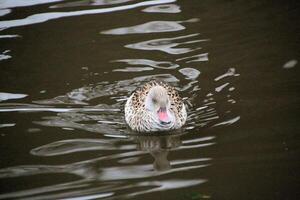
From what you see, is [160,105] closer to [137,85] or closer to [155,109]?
[155,109]

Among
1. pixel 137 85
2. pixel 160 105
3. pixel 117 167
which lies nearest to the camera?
pixel 117 167

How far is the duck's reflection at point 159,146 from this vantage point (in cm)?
859

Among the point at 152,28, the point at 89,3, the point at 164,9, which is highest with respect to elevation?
the point at 89,3

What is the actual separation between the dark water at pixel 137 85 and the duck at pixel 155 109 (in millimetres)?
156

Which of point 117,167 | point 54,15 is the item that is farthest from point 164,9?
point 117,167

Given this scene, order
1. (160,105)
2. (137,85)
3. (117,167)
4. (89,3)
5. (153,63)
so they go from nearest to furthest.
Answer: (117,167), (160,105), (137,85), (153,63), (89,3)

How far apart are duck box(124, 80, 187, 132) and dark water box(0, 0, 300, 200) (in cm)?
16


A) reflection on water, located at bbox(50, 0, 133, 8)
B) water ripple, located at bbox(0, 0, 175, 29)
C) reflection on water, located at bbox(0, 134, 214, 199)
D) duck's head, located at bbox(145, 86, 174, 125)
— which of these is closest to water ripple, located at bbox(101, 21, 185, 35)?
water ripple, located at bbox(0, 0, 175, 29)

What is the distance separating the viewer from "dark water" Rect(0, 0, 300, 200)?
8.13 m

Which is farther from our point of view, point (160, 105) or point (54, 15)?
point (54, 15)

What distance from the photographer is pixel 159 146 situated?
9258mm

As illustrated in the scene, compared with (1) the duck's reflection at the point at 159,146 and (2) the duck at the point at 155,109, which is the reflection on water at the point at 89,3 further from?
A: (1) the duck's reflection at the point at 159,146

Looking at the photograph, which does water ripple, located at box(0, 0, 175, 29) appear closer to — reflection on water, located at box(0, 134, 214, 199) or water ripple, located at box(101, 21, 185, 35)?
water ripple, located at box(101, 21, 185, 35)

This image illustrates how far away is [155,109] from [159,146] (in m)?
0.65
